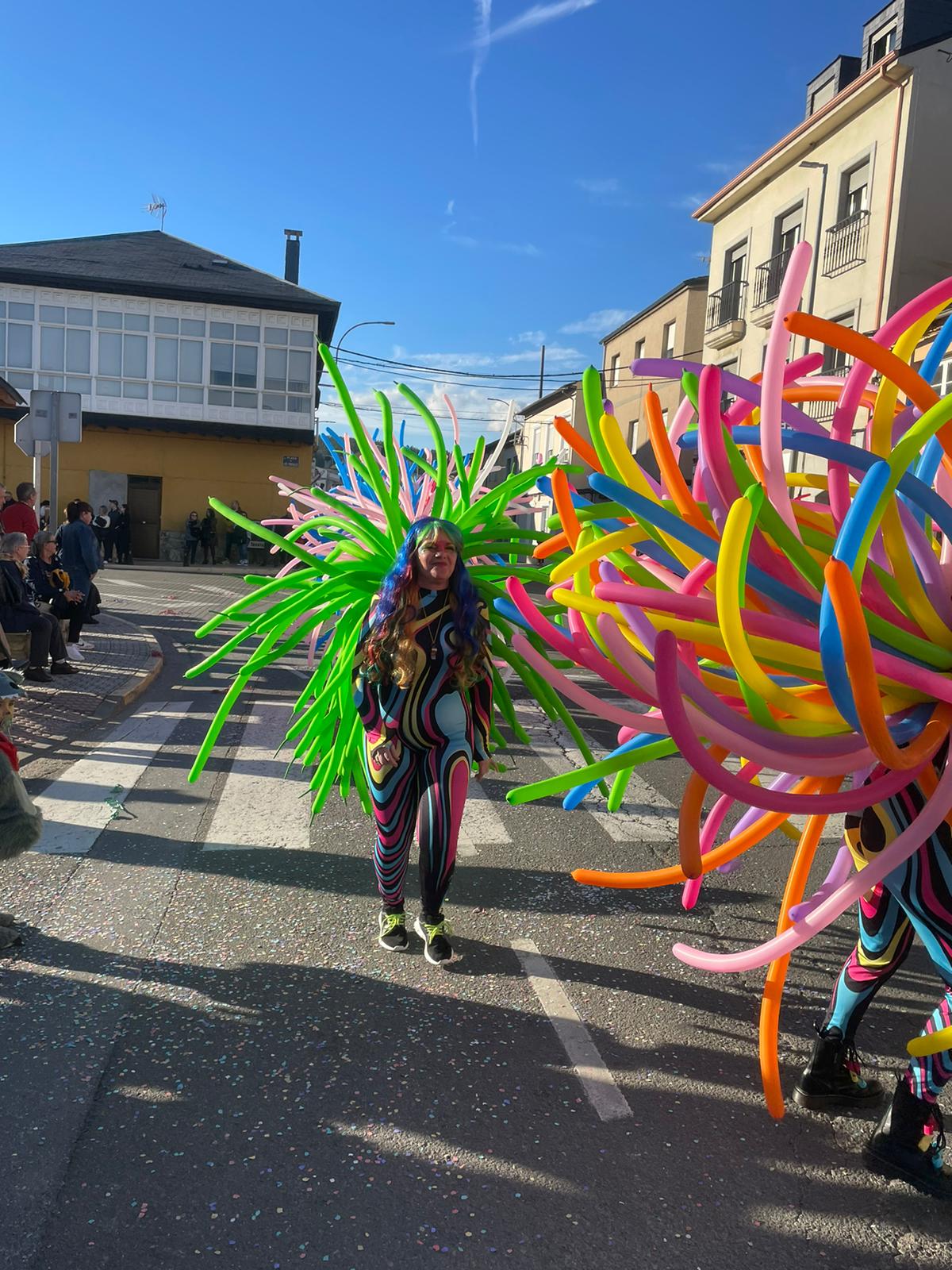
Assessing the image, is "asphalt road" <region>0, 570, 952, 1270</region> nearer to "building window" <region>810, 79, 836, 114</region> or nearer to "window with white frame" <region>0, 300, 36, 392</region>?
"building window" <region>810, 79, 836, 114</region>

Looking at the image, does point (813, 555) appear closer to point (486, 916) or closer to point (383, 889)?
point (383, 889)

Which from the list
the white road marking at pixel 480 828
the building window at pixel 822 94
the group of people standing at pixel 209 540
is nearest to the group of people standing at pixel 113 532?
the group of people standing at pixel 209 540

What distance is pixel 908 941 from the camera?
239 cm

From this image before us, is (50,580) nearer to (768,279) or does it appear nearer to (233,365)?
(768,279)

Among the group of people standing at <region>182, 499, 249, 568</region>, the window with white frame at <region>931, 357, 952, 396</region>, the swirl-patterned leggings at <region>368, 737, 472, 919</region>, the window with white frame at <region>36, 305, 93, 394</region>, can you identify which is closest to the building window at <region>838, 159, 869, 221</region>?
the window with white frame at <region>931, 357, 952, 396</region>

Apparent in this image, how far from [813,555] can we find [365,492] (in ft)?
9.84

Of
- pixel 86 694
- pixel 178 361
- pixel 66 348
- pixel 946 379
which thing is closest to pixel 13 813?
pixel 86 694

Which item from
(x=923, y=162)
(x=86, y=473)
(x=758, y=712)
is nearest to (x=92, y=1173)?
(x=758, y=712)

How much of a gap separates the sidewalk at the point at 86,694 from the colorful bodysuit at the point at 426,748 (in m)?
3.53

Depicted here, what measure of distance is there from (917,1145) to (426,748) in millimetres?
1902

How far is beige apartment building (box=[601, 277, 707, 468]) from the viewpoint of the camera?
2700cm

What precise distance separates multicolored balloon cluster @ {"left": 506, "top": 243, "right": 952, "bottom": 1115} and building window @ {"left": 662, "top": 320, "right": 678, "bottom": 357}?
27.1 meters

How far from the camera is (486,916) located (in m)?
3.87

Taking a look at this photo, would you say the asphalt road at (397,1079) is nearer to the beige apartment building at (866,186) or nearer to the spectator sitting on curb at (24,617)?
the spectator sitting on curb at (24,617)
